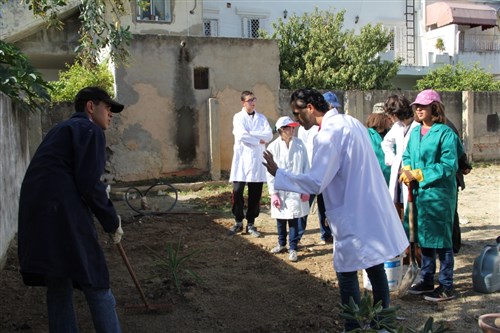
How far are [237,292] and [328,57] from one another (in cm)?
1396

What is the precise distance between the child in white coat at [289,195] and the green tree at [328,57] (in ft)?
36.3

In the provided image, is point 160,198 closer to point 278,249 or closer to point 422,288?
point 278,249

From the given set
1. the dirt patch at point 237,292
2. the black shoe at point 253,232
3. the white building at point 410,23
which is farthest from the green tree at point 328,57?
the black shoe at point 253,232

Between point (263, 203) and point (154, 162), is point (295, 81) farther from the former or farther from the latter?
point (263, 203)

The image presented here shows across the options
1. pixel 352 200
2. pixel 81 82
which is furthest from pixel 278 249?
pixel 81 82

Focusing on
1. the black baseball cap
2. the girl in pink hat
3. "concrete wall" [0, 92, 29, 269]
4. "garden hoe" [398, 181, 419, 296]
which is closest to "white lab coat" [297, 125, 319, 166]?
"garden hoe" [398, 181, 419, 296]

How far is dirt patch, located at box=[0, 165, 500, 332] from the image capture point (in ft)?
13.6

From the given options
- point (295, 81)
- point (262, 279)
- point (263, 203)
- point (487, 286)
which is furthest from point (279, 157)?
point (295, 81)

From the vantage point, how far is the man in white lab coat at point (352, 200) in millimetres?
3381

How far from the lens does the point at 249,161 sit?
7035 mm

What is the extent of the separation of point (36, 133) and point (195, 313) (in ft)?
23.1

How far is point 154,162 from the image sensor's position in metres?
11.7

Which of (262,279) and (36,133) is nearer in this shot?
(262,279)

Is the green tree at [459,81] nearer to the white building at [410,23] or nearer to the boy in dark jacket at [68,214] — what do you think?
the white building at [410,23]
